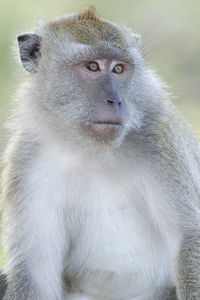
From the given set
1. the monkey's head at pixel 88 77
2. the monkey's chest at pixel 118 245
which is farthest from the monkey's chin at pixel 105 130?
the monkey's chest at pixel 118 245

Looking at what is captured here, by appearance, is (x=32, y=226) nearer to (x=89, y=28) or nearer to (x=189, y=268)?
(x=189, y=268)

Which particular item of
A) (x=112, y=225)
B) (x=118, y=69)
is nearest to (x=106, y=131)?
(x=118, y=69)

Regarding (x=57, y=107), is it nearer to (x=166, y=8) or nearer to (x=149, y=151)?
(x=149, y=151)

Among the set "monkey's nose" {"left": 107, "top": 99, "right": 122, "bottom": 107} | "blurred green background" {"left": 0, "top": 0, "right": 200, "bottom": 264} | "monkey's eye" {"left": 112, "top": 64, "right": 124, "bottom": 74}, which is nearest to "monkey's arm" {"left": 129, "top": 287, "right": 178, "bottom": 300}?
"monkey's nose" {"left": 107, "top": 99, "right": 122, "bottom": 107}

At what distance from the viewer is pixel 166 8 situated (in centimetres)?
1688

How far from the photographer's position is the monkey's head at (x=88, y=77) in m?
7.31

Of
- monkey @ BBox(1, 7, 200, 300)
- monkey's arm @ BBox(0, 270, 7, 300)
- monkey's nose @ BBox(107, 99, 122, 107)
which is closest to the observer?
monkey's nose @ BBox(107, 99, 122, 107)

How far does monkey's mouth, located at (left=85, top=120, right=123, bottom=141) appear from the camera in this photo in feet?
23.7

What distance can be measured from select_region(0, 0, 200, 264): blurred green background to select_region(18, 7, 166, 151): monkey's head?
22.1ft

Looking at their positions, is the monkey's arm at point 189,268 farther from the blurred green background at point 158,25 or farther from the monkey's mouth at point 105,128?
the blurred green background at point 158,25

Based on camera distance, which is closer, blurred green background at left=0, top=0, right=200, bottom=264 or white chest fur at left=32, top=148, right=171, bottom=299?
white chest fur at left=32, top=148, right=171, bottom=299

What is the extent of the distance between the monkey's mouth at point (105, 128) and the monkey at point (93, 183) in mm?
96

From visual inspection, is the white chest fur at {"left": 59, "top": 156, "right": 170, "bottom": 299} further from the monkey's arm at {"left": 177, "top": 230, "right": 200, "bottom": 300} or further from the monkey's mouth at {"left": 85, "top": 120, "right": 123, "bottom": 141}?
the monkey's mouth at {"left": 85, "top": 120, "right": 123, "bottom": 141}

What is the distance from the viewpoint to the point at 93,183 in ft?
25.1
